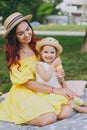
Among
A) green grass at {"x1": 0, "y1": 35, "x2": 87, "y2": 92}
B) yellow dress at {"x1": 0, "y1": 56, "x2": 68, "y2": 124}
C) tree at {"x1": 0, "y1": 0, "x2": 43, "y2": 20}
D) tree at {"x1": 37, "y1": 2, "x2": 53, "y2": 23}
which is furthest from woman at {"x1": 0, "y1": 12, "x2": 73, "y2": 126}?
tree at {"x1": 37, "y1": 2, "x2": 53, "y2": 23}

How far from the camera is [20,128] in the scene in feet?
16.9

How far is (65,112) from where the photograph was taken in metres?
5.35

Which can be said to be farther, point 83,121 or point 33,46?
point 33,46

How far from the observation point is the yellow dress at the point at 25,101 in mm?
5234

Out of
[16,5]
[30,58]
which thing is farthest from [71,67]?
[16,5]

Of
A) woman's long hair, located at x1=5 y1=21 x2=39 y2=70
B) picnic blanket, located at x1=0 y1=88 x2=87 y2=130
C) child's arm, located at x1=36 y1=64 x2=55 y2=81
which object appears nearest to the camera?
picnic blanket, located at x1=0 y1=88 x2=87 y2=130

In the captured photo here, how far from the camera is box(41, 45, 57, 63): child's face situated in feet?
17.9

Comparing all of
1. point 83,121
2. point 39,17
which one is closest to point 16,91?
point 83,121

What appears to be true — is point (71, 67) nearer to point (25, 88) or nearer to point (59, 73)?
point (59, 73)

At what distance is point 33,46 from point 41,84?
470mm

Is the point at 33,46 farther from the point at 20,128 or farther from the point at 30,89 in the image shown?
the point at 20,128

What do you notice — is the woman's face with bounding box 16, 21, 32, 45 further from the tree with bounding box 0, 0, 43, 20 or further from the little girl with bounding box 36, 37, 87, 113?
the tree with bounding box 0, 0, 43, 20

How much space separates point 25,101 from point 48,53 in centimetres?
58

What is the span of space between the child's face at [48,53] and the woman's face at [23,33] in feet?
0.68
